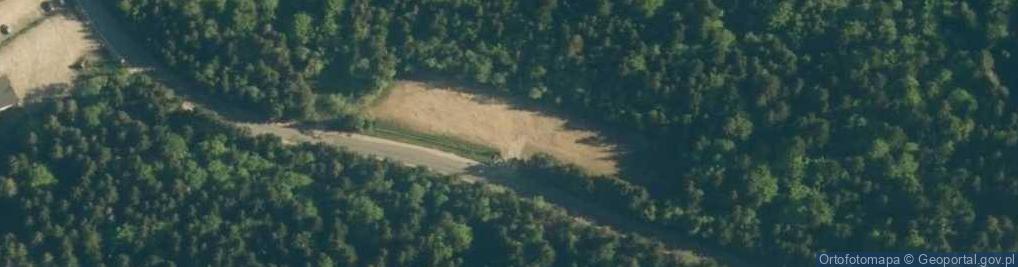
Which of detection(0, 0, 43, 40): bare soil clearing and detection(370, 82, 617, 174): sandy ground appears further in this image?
detection(370, 82, 617, 174): sandy ground

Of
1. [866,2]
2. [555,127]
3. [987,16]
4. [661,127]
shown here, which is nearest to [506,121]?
[555,127]

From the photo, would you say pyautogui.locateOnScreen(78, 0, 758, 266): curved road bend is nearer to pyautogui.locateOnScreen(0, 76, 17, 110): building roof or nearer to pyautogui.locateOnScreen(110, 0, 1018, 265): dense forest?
pyautogui.locateOnScreen(110, 0, 1018, 265): dense forest

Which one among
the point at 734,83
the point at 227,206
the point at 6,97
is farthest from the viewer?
the point at 6,97

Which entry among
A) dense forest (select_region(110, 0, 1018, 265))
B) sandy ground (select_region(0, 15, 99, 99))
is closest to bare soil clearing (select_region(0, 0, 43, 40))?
sandy ground (select_region(0, 15, 99, 99))

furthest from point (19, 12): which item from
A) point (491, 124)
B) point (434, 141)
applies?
point (491, 124)

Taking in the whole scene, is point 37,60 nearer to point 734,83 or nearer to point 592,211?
point 592,211

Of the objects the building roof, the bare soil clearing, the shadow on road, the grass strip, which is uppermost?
the bare soil clearing

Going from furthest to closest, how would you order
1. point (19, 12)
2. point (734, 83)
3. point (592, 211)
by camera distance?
1. point (19, 12)
2. point (592, 211)
3. point (734, 83)

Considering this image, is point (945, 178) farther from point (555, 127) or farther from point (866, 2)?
point (555, 127)
